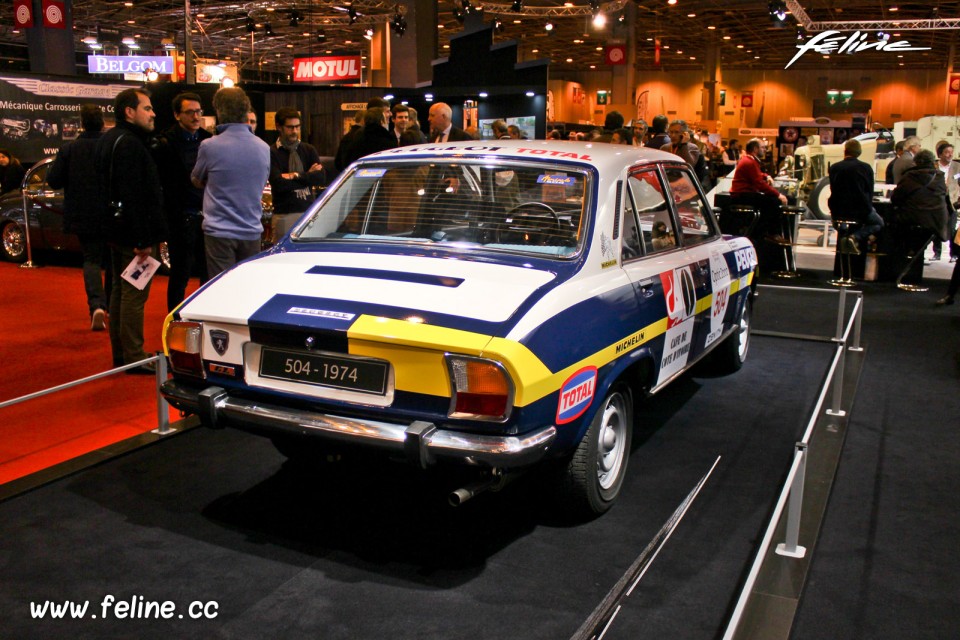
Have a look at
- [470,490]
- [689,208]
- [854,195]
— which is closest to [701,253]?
[689,208]

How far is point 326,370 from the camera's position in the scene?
10.6 feet

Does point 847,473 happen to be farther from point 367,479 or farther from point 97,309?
point 97,309

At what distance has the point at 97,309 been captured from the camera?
24.3 ft

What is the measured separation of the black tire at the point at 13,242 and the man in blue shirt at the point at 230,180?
273 inches

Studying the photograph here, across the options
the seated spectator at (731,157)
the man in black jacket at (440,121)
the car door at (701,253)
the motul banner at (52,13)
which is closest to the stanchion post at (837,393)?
the car door at (701,253)

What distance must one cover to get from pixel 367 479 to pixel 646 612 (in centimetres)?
168

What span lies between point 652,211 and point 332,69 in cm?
1945

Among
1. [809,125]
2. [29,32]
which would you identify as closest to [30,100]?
[29,32]

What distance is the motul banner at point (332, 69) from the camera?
22125 millimetres

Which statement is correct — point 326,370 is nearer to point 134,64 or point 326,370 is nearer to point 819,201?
point 819,201

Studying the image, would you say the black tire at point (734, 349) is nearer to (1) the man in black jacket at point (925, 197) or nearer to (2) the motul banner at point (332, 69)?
(1) the man in black jacket at point (925, 197)

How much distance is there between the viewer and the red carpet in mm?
4754

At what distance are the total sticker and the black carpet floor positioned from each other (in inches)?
24.6

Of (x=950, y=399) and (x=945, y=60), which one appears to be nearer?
(x=950, y=399)
